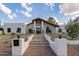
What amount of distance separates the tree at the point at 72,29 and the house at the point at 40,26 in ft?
1.08

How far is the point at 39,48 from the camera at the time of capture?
195 inches

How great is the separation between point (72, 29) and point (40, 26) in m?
0.78

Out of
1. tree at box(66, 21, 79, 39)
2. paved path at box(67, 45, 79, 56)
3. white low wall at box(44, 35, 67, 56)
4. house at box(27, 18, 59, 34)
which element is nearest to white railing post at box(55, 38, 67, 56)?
white low wall at box(44, 35, 67, 56)

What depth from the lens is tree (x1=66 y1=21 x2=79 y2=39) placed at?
4.82 metres

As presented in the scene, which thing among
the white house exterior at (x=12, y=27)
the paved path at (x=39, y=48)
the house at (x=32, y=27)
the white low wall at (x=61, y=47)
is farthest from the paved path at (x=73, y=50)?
the white house exterior at (x=12, y=27)

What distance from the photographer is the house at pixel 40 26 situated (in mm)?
4879

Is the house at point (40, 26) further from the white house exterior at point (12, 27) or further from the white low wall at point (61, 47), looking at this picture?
the white low wall at point (61, 47)

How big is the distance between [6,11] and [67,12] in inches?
56.6

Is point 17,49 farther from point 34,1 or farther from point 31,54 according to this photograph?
point 34,1

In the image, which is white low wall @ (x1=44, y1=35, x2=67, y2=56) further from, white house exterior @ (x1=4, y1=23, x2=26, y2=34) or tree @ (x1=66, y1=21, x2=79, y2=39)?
white house exterior @ (x1=4, y1=23, x2=26, y2=34)

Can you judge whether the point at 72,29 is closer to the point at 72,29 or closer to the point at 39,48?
the point at 72,29

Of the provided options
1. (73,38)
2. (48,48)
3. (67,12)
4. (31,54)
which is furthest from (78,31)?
(31,54)

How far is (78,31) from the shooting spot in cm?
483

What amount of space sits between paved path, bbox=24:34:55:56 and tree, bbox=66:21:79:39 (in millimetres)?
619
